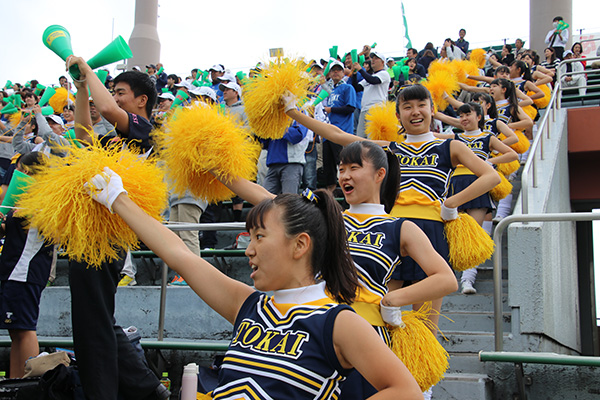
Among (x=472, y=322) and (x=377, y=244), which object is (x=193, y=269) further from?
(x=472, y=322)

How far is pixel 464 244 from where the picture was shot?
361cm

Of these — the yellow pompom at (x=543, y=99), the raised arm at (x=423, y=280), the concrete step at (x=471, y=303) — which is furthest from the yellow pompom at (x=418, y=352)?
the yellow pompom at (x=543, y=99)

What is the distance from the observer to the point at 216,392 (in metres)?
1.78

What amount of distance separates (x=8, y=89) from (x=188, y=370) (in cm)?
1528

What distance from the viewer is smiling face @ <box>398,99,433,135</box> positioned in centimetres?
369

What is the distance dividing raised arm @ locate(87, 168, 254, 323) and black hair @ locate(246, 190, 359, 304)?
0.19 metres

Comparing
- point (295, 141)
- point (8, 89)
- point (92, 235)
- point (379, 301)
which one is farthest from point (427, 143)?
point (8, 89)

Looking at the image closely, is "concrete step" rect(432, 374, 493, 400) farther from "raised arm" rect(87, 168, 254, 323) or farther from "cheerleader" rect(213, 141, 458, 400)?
"raised arm" rect(87, 168, 254, 323)

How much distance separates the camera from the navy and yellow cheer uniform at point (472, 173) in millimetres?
5828

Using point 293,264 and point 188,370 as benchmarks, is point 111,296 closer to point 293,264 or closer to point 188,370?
point 188,370

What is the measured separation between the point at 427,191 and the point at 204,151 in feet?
4.32

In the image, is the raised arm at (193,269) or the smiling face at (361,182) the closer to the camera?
the raised arm at (193,269)

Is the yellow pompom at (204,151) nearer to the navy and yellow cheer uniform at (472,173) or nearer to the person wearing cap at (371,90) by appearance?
the navy and yellow cheer uniform at (472,173)

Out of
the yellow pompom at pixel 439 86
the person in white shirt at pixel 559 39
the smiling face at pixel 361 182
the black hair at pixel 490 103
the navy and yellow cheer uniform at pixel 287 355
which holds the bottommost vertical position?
the navy and yellow cheer uniform at pixel 287 355
